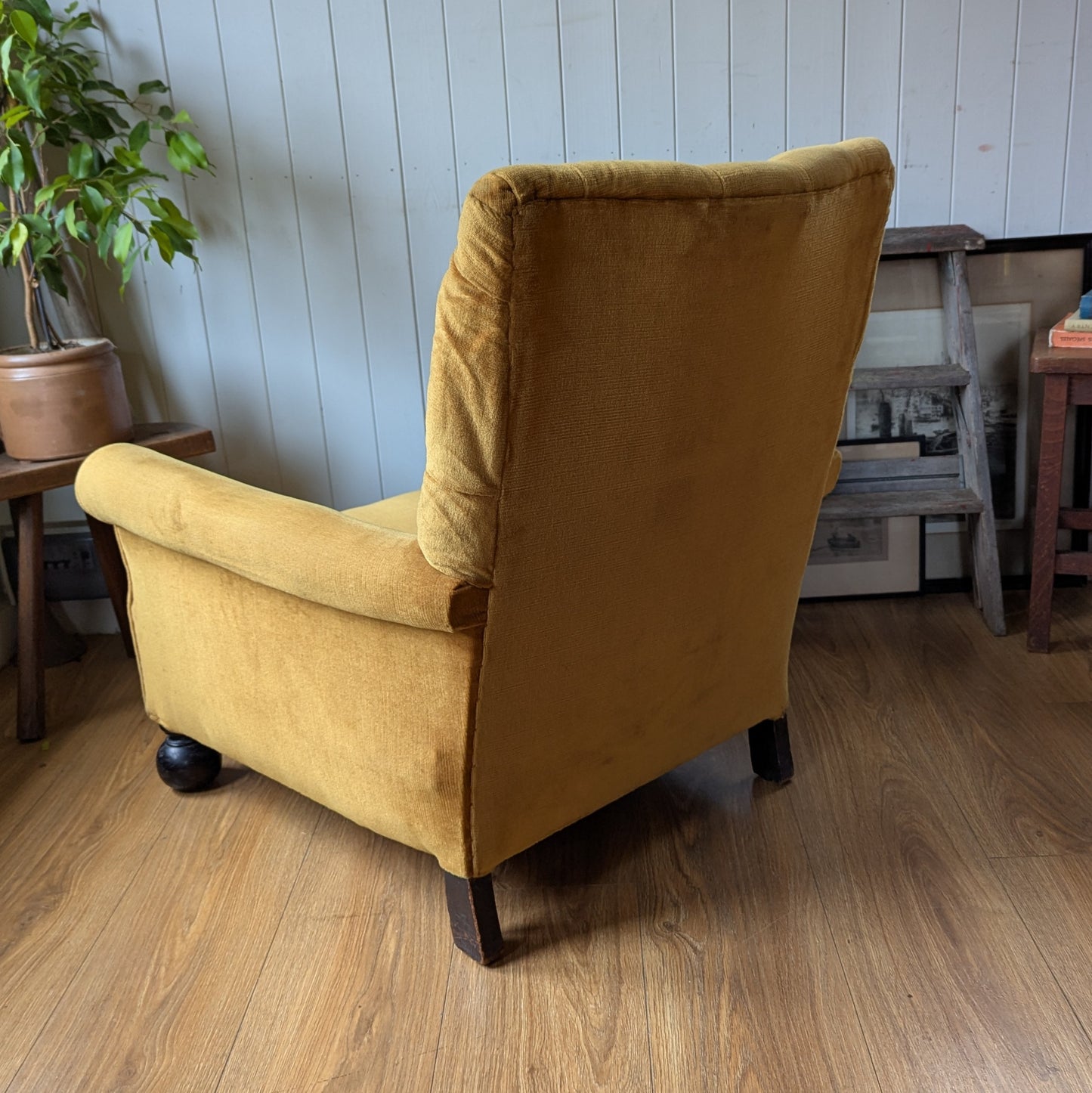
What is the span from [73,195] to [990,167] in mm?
1920

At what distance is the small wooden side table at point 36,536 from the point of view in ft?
6.58

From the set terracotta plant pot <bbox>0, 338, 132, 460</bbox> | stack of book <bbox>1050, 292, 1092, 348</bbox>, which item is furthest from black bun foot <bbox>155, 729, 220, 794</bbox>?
stack of book <bbox>1050, 292, 1092, 348</bbox>

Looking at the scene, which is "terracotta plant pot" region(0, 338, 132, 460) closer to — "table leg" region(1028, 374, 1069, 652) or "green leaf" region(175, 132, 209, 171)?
"green leaf" region(175, 132, 209, 171)

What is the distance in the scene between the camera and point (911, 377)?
238 cm

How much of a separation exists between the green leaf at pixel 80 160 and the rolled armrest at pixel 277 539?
1.99 ft

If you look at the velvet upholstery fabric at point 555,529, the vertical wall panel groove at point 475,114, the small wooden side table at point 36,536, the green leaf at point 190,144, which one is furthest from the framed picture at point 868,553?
the green leaf at point 190,144

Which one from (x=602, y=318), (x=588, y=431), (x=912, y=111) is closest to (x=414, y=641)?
(x=588, y=431)

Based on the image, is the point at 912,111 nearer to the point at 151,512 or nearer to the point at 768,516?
the point at 768,516

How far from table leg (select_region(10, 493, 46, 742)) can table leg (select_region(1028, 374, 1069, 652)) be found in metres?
1.94

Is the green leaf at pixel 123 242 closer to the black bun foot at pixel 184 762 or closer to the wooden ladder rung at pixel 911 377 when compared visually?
the black bun foot at pixel 184 762

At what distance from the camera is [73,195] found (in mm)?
2303

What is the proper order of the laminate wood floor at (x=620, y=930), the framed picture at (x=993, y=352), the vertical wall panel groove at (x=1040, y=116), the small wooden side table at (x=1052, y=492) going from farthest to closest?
the framed picture at (x=993, y=352), the vertical wall panel groove at (x=1040, y=116), the small wooden side table at (x=1052, y=492), the laminate wood floor at (x=620, y=930)

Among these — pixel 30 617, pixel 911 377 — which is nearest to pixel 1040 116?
pixel 911 377

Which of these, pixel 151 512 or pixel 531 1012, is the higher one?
pixel 151 512
